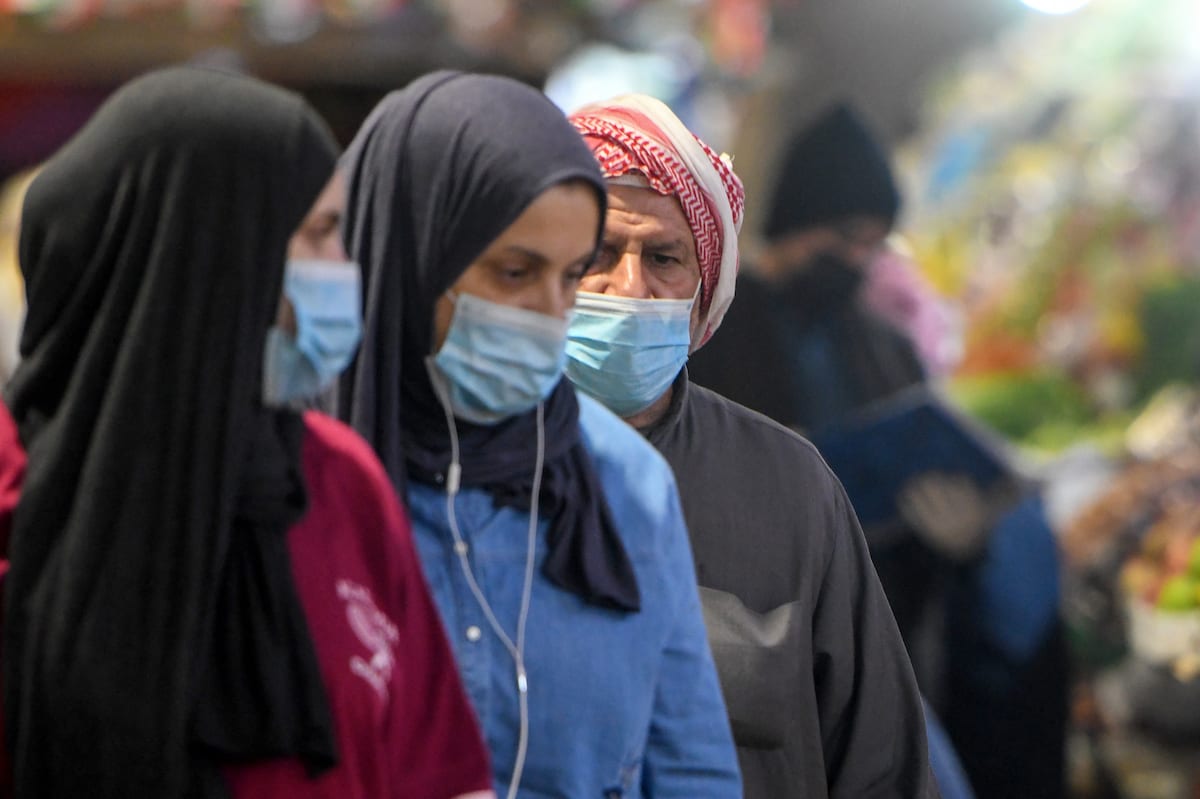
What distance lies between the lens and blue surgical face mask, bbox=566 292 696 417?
1717mm

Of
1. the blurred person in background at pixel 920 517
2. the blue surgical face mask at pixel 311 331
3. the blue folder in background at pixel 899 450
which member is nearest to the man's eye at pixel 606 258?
the blue surgical face mask at pixel 311 331

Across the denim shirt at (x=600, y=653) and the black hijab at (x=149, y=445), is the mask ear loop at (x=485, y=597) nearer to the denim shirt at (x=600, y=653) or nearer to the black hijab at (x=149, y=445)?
the denim shirt at (x=600, y=653)

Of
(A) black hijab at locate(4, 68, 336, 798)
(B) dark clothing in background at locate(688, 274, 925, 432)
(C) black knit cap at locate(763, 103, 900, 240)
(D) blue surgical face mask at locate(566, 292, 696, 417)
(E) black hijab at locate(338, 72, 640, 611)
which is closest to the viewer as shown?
(A) black hijab at locate(4, 68, 336, 798)

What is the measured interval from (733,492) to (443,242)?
1.70 ft

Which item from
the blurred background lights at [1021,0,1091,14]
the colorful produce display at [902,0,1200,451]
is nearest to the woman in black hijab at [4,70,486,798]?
the colorful produce display at [902,0,1200,451]

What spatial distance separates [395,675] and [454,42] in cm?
412

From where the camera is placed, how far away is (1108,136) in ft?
15.9

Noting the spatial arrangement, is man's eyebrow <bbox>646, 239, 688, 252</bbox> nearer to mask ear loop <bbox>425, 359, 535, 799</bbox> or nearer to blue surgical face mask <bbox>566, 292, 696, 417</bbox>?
blue surgical face mask <bbox>566, 292, 696, 417</bbox>

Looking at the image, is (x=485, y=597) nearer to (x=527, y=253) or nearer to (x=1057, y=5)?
(x=527, y=253)

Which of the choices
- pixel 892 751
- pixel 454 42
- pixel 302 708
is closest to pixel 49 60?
pixel 454 42

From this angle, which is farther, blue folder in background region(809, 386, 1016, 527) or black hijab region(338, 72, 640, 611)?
blue folder in background region(809, 386, 1016, 527)

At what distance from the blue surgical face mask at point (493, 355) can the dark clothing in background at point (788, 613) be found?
37 centimetres

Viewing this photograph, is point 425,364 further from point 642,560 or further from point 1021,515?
point 1021,515

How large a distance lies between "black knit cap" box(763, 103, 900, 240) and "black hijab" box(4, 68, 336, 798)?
2.38m
